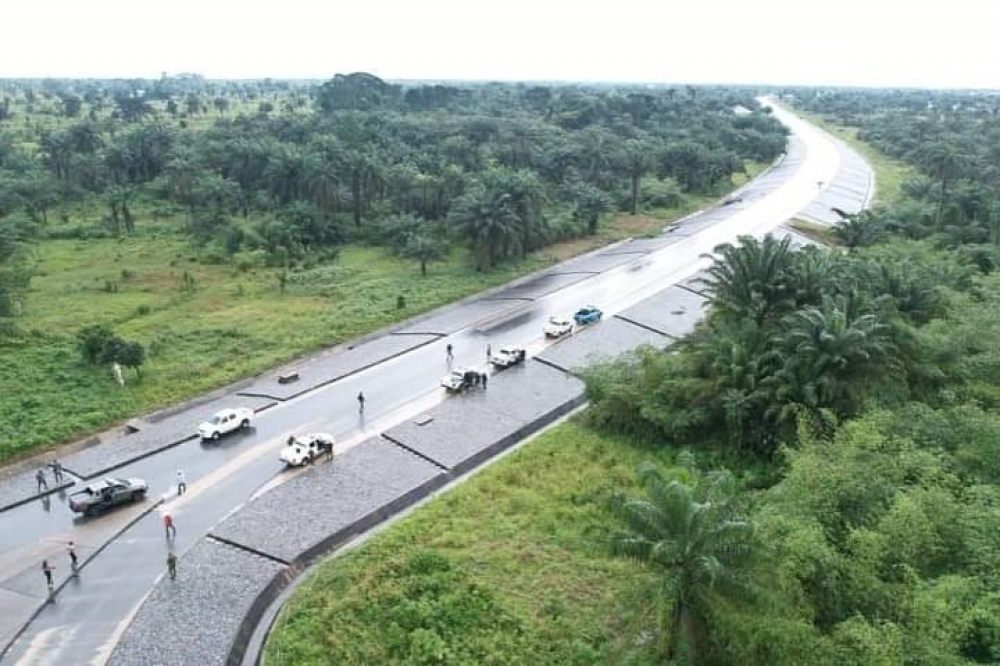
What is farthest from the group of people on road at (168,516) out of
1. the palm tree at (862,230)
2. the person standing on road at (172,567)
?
the palm tree at (862,230)

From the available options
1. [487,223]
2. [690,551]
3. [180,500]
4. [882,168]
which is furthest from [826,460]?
[882,168]

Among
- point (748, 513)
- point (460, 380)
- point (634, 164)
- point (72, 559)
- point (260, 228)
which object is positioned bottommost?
point (72, 559)

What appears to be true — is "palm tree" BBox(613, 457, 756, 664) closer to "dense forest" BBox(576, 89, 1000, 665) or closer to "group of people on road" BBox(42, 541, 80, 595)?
"dense forest" BBox(576, 89, 1000, 665)

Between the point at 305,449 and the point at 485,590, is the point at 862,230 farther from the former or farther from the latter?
the point at 485,590

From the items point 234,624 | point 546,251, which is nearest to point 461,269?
point 546,251

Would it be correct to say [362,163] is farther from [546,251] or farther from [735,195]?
[735,195]

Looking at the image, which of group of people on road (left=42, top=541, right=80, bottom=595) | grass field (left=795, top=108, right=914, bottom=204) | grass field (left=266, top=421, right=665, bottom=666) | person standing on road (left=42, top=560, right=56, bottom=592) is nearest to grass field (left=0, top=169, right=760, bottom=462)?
group of people on road (left=42, top=541, right=80, bottom=595)

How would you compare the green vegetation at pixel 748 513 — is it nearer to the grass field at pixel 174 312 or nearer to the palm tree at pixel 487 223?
the grass field at pixel 174 312
